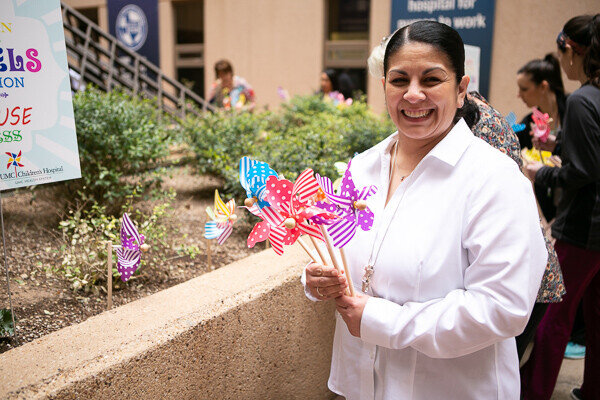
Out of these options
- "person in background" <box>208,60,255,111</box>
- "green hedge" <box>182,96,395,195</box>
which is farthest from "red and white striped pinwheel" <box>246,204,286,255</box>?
"person in background" <box>208,60,255,111</box>

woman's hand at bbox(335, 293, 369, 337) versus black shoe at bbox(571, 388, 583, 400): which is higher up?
woman's hand at bbox(335, 293, 369, 337)

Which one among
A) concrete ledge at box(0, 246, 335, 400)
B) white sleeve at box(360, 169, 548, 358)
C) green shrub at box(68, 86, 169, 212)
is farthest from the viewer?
green shrub at box(68, 86, 169, 212)

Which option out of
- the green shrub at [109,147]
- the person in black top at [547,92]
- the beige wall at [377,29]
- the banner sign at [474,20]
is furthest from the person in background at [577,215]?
the beige wall at [377,29]

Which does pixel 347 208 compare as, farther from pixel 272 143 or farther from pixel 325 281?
pixel 272 143

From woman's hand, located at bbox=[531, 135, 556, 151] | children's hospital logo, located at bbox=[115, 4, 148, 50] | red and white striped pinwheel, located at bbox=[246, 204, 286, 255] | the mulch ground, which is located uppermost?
children's hospital logo, located at bbox=[115, 4, 148, 50]

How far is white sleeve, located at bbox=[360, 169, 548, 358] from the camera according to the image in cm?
131

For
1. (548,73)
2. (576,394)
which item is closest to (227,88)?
(548,73)

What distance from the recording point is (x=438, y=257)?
141 cm

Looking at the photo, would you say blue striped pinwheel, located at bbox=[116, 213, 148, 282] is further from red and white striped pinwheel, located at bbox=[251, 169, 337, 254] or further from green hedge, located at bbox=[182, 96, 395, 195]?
green hedge, located at bbox=[182, 96, 395, 195]

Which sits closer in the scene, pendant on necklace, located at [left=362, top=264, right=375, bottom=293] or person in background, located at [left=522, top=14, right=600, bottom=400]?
pendant on necklace, located at [left=362, top=264, right=375, bottom=293]

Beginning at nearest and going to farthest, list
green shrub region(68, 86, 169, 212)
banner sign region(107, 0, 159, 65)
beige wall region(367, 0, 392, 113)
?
green shrub region(68, 86, 169, 212)
beige wall region(367, 0, 392, 113)
banner sign region(107, 0, 159, 65)

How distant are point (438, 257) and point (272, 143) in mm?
2949

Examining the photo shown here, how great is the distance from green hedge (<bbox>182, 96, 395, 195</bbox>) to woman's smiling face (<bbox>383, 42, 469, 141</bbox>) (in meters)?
2.11

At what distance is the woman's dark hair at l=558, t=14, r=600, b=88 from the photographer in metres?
2.37
